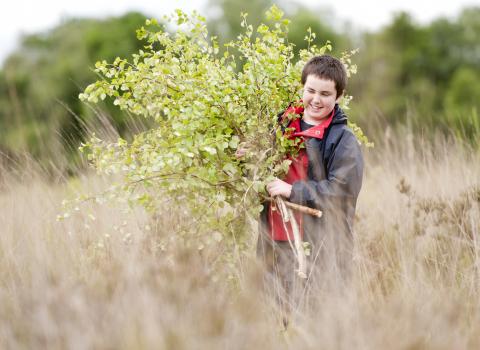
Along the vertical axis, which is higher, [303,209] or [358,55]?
[358,55]

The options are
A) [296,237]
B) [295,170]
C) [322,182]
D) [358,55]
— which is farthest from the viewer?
[358,55]

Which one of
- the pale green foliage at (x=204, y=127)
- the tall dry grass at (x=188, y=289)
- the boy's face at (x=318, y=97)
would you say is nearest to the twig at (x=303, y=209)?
the pale green foliage at (x=204, y=127)

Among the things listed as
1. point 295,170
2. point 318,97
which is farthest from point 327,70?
point 295,170

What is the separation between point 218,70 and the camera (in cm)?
315

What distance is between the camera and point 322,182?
317 cm

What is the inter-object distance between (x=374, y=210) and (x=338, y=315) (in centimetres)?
279

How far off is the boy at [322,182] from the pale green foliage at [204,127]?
139mm

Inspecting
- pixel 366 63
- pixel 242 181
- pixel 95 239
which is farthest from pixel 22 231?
pixel 366 63

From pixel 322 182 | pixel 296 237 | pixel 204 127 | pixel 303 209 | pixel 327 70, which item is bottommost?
pixel 296 237

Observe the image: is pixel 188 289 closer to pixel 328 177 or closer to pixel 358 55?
pixel 328 177

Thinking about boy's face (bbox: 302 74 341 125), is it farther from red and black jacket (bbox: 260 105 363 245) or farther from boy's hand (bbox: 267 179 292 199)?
boy's hand (bbox: 267 179 292 199)

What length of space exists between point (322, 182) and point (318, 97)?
456mm

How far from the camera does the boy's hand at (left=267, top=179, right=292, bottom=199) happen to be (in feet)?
10.2

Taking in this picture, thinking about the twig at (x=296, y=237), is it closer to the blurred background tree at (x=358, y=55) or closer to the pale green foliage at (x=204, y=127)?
the pale green foliage at (x=204, y=127)
